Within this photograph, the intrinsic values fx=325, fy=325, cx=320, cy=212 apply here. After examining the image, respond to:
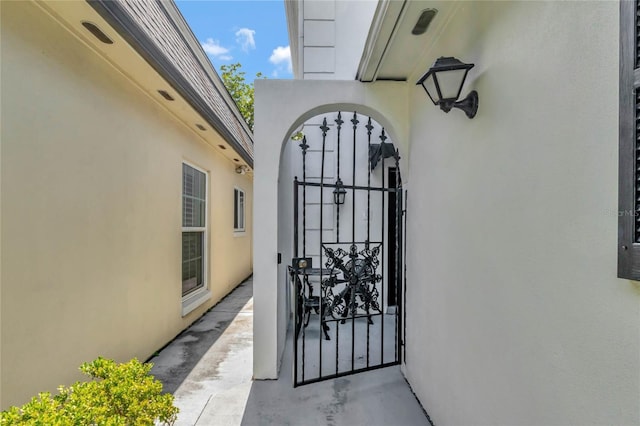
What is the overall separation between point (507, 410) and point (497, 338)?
0.95ft

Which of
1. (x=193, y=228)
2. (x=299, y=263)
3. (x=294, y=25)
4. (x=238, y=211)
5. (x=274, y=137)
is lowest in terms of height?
(x=299, y=263)

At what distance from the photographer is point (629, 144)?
840 millimetres

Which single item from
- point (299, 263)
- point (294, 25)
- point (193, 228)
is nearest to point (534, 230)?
point (299, 263)

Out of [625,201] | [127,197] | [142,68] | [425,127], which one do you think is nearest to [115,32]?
[142,68]

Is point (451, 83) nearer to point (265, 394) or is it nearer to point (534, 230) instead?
point (534, 230)

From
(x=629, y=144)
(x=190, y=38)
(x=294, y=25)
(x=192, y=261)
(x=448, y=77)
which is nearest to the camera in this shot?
(x=629, y=144)

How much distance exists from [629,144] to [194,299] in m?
4.95

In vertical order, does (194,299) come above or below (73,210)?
below

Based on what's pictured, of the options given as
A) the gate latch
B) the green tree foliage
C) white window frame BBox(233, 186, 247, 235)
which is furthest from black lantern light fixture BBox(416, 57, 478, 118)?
the green tree foliage

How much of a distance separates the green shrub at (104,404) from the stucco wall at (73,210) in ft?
2.52

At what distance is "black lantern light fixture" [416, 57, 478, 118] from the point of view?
5.58 feet

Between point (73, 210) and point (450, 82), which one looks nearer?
point (450, 82)

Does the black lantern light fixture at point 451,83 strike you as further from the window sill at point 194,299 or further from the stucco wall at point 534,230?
the window sill at point 194,299

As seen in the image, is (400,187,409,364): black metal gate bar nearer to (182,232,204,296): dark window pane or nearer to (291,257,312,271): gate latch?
(291,257,312,271): gate latch
